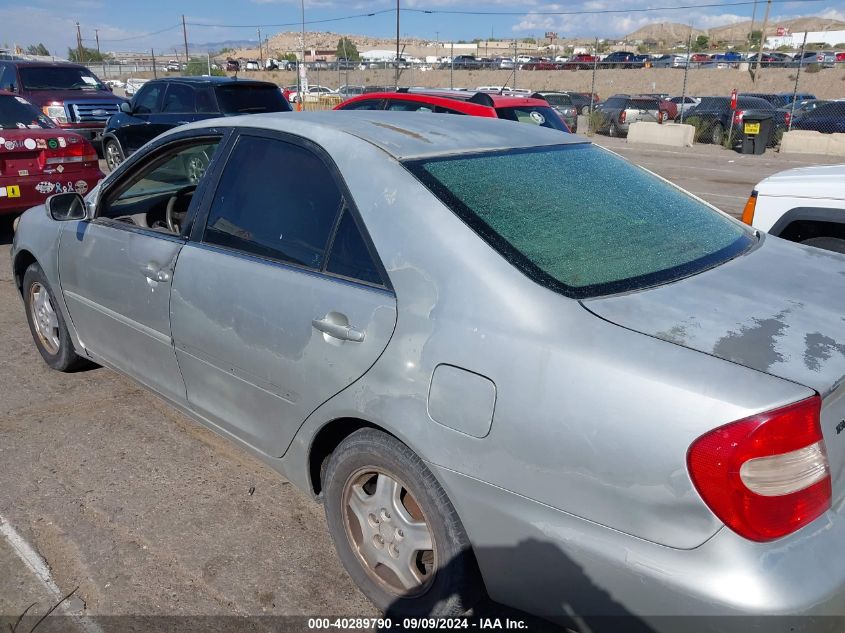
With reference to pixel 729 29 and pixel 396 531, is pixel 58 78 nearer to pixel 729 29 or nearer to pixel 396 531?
pixel 396 531

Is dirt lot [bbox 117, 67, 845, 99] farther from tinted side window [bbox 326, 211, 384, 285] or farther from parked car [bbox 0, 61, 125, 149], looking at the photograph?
tinted side window [bbox 326, 211, 384, 285]

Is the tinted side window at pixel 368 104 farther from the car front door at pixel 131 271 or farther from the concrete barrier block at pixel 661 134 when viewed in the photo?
the concrete barrier block at pixel 661 134

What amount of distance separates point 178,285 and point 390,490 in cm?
138

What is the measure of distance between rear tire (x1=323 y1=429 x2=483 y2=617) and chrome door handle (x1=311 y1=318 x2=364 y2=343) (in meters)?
0.33

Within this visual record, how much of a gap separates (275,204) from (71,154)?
6130mm

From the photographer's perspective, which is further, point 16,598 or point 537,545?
point 16,598

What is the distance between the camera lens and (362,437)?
8.05 feet

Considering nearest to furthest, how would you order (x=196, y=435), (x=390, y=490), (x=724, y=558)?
(x=724, y=558)
(x=390, y=490)
(x=196, y=435)

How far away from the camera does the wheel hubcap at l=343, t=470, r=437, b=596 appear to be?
241cm

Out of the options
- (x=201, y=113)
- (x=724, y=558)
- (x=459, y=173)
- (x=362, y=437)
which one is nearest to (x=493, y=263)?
(x=459, y=173)

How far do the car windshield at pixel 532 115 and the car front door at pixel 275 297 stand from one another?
6.85m

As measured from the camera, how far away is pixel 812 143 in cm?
Answer: 1914

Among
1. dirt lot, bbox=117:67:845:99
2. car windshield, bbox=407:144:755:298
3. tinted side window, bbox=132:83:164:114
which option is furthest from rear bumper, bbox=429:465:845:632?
dirt lot, bbox=117:67:845:99

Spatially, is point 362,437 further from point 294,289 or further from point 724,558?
point 724,558
